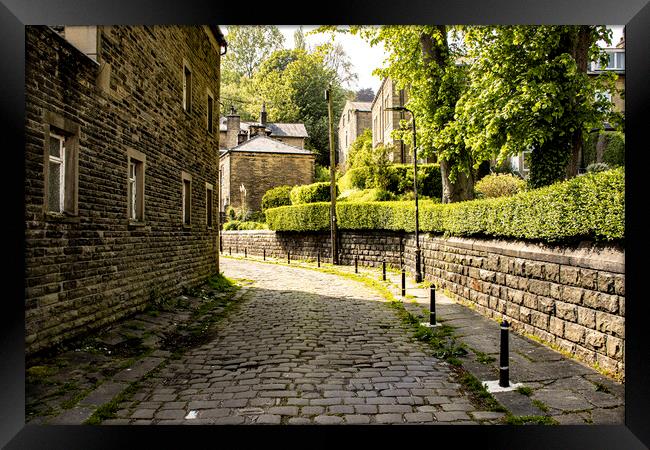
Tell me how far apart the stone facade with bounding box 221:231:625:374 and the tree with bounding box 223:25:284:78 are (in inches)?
2333

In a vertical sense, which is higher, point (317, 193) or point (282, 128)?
point (282, 128)

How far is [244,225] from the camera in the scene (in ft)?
125

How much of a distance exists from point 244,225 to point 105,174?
30.3 metres

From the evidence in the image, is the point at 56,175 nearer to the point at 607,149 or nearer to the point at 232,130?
the point at 607,149

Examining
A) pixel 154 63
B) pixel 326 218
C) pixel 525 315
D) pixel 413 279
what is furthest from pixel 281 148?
pixel 525 315

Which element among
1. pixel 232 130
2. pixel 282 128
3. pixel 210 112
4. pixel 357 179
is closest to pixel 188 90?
pixel 210 112

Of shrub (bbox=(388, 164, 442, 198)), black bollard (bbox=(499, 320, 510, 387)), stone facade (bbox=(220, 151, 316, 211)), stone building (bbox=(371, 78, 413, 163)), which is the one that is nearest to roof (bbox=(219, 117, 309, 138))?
stone building (bbox=(371, 78, 413, 163))

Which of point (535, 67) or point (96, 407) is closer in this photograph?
point (96, 407)

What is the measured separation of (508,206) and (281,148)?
126 ft

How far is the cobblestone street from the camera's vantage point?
4.67m

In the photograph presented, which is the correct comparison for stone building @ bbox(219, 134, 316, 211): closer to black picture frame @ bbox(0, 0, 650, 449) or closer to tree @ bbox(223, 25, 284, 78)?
tree @ bbox(223, 25, 284, 78)
